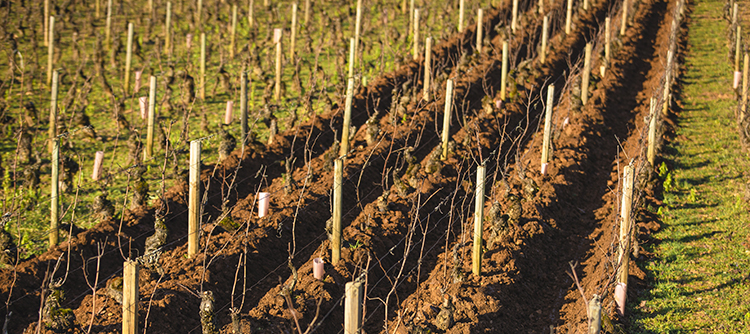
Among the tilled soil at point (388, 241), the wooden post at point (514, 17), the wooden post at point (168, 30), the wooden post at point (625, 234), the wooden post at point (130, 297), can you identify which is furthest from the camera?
the wooden post at point (514, 17)

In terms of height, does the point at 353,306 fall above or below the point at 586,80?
below

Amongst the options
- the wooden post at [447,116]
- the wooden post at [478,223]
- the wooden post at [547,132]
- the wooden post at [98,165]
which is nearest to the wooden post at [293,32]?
the wooden post at [447,116]

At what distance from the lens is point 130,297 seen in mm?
5371

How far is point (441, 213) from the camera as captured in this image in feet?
28.2

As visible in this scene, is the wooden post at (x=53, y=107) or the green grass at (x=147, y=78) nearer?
the green grass at (x=147, y=78)

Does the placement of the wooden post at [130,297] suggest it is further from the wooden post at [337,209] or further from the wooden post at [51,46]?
the wooden post at [51,46]

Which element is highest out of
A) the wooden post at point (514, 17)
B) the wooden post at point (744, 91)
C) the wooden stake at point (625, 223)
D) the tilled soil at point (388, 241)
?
the wooden post at point (514, 17)

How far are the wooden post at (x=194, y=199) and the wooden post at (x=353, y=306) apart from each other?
9.15 ft

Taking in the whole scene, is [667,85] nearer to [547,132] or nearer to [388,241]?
[547,132]

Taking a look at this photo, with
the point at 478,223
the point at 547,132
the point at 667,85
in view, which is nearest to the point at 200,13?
the point at 547,132

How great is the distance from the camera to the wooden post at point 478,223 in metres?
6.92

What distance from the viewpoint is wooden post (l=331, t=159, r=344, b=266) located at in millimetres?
6984

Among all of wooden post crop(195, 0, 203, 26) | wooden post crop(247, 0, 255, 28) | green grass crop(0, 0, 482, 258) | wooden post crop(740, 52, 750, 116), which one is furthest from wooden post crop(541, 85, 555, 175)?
wooden post crop(195, 0, 203, 26)

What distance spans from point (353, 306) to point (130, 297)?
1769 mm
